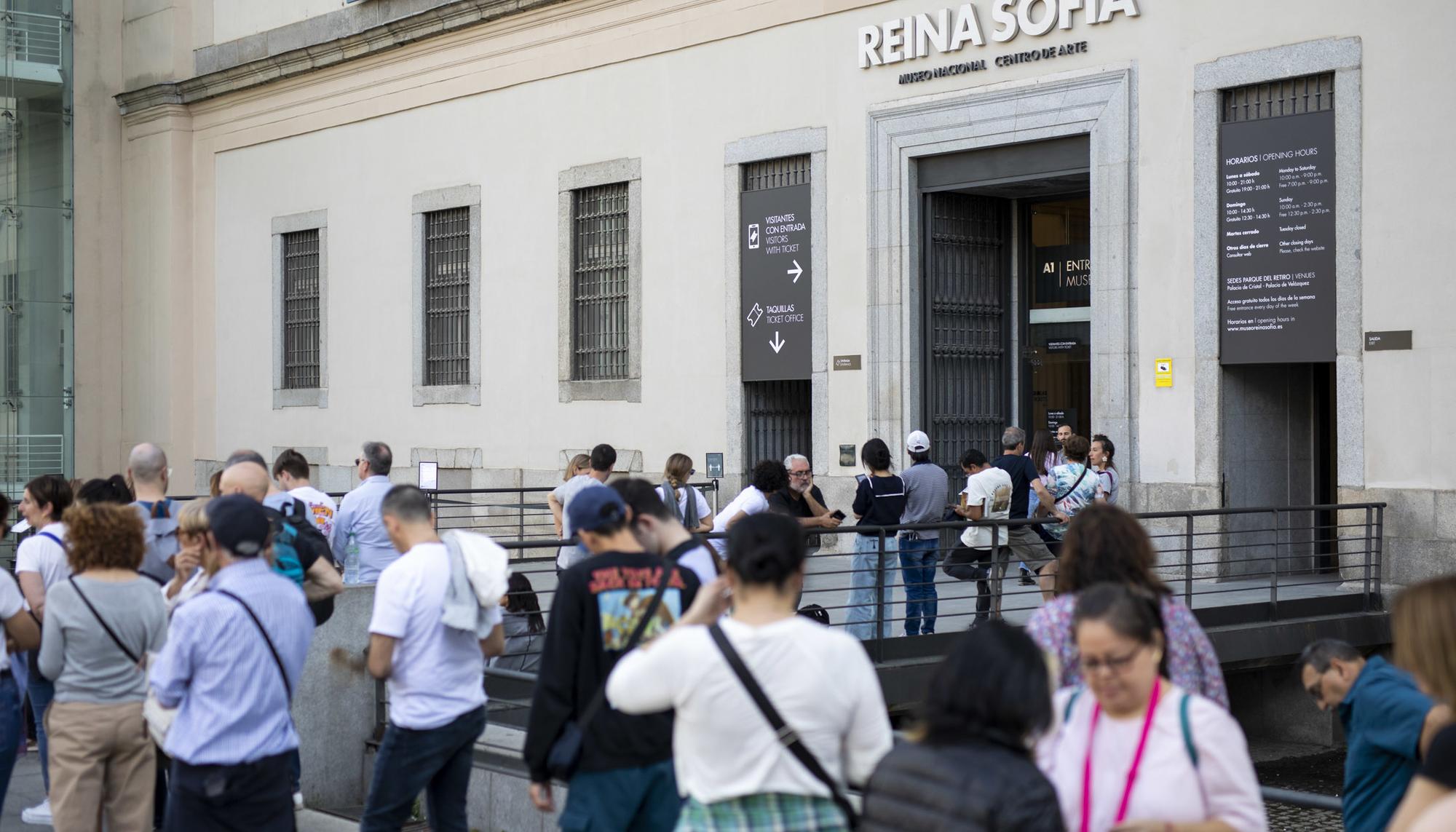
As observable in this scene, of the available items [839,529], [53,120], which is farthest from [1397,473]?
[53,120]

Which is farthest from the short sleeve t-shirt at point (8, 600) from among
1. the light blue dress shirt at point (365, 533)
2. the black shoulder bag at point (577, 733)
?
the light blue dress shirt at point (365, 533)

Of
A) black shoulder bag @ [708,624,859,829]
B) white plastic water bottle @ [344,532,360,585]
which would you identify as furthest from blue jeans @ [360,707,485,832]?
white plastic water bottle @ [344,532,360,585]

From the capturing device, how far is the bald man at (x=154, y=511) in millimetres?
8180

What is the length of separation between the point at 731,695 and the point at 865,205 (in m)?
14.4

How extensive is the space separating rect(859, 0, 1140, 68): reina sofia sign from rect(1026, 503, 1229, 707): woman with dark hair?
1199cm

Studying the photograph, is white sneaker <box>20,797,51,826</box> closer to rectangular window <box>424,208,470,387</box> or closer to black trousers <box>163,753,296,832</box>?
black trousers <box>163,753,296,832</box>

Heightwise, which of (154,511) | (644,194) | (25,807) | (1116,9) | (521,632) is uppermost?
(1116,9)

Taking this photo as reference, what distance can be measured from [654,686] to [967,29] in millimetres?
13776

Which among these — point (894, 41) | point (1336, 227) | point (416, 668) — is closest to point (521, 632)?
point (416, 668)

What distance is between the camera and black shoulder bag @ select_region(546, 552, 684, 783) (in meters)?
5.04

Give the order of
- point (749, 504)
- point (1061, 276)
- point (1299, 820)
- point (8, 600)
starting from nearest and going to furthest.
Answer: point (8, 600) → point (749, 504) → point (1299, 820) → point (1061, 276)

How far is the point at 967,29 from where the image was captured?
16.7 metres

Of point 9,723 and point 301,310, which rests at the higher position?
point 301,310

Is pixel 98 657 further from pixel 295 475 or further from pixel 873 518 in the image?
pixel 873 518
